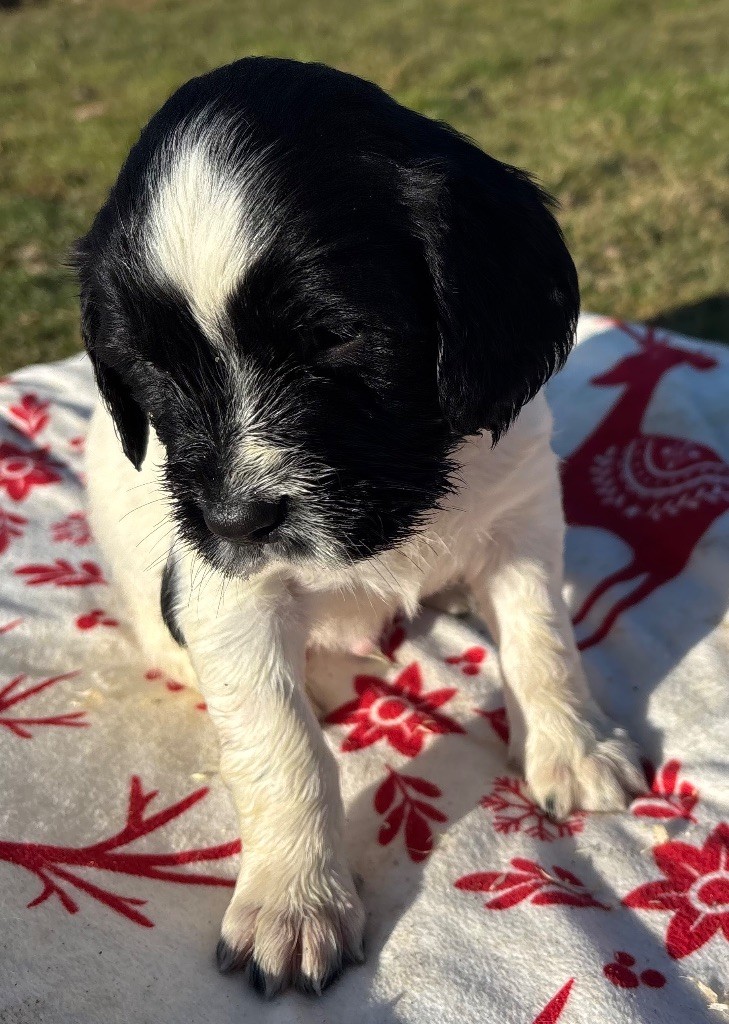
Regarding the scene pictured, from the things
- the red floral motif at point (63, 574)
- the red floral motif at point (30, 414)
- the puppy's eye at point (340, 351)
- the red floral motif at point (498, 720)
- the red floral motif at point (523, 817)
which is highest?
the puppy's eye at point (340, 351)

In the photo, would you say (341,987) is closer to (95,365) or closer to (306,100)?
(95,365)

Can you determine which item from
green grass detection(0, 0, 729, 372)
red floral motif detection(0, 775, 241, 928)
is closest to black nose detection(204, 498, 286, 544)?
red floral motif detection(0, 775, 241, 928)

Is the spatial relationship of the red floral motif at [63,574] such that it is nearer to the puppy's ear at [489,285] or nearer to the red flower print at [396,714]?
the red flower print at [396,714]

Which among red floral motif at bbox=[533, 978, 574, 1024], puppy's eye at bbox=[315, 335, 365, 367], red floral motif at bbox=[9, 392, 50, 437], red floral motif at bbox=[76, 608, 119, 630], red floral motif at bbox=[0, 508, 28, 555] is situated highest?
puppy's eye at bbox=[315, 335, 365, 367]

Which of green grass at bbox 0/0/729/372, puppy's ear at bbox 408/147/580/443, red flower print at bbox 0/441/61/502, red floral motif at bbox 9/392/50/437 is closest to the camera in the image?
puppy's ear at bbox 408/147/580/443

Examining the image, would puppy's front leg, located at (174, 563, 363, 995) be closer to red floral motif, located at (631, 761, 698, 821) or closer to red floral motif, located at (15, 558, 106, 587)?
red floral motif, located at (631, 761, 698, 821)

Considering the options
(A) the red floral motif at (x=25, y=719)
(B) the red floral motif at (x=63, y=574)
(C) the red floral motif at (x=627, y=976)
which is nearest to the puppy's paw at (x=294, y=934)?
(C) the red floral motif at (x=627, y=976)

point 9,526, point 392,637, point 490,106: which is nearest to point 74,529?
point 9,526
